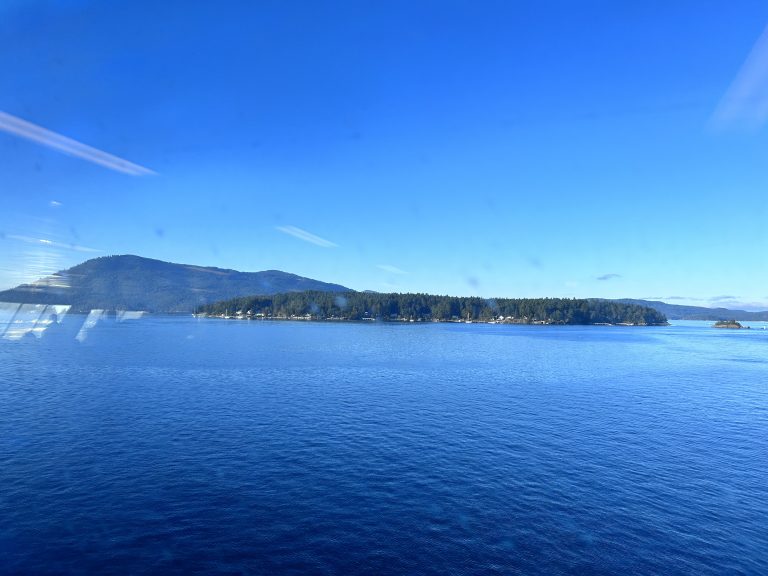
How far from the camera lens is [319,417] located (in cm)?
5381

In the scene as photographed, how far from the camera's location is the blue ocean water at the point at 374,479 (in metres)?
25.4

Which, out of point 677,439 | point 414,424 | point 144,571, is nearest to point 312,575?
point 144,571

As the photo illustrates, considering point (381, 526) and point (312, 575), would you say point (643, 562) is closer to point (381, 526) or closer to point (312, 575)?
point (381, 526)

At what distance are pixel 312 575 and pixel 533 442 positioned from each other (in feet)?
97.2

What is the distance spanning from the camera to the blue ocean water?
83.4 ft

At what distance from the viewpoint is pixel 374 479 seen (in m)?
35.3

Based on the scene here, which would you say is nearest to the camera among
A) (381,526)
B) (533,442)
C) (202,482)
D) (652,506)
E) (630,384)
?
(381,526)

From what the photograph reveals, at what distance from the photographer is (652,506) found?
1257 inches

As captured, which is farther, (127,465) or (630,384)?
(630,384)

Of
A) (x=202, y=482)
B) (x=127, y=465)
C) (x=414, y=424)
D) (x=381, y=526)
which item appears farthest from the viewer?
(x=414, y=424)

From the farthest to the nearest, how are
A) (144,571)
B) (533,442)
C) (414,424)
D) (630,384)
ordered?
1. (630,384)
2. (414,424)
3. (533,442)
4. (144,571)

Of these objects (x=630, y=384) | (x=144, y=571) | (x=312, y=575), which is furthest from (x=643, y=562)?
(x=630, y=384)

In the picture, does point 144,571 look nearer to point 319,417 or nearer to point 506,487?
point 506,487

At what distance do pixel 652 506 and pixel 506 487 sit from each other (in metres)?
10.3
